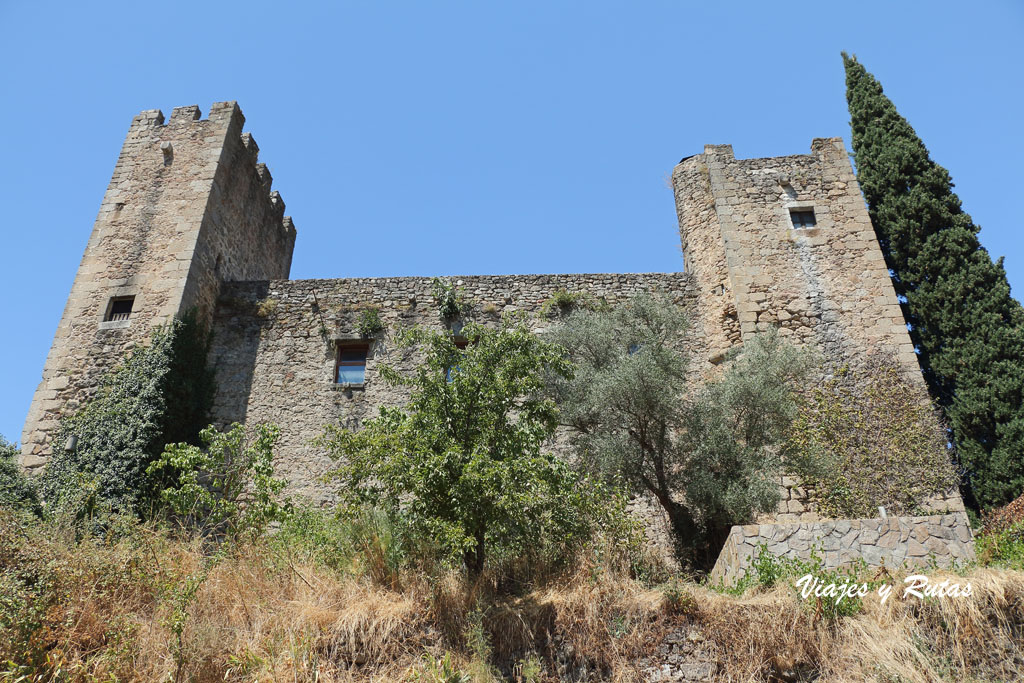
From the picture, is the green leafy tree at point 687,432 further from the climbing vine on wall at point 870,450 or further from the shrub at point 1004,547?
the shrub at point 1004,547

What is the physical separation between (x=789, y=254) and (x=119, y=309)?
12.8 m

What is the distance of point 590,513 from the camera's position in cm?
869

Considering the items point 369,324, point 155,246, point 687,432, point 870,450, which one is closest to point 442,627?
point 687,432

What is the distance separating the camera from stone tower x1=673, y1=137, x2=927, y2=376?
41.7ft

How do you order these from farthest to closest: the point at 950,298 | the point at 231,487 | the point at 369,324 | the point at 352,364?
the point at 369,324 → the point at 352,364 → the point at 950,298 → the point at 231,487

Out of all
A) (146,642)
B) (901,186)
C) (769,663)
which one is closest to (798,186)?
(901,186)

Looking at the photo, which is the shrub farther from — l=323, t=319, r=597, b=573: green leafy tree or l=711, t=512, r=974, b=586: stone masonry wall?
l=323, t=319, r=597, b=573: green leafy tree

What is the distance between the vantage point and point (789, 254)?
13.7m

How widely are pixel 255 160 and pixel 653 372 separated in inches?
469

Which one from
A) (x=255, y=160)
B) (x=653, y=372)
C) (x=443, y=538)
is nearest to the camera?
(x=443, y=538)

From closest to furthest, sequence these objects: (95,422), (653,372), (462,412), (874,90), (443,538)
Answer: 1. (443,538)
2. (462,412)
3. (653,372)
4. (95,422)
5. (874,90)

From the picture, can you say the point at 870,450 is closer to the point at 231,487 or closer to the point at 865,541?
the point at 865,541

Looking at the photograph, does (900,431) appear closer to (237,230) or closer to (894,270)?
(894,270)

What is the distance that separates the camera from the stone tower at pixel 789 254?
12.7 metres
